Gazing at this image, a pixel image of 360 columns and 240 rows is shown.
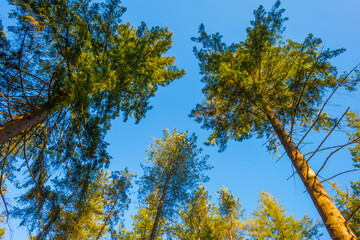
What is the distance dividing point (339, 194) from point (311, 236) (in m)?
3.23

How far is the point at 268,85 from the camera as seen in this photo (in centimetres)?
559

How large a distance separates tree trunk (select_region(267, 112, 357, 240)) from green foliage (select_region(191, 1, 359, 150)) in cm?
93

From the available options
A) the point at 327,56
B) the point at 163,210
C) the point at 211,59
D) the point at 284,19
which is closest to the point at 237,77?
the point at 211,59

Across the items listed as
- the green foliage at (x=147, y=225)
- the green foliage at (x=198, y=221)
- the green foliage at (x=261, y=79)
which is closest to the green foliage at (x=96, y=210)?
the green foliage at (x=147, y=225)

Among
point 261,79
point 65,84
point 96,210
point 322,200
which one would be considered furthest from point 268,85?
point 96,210

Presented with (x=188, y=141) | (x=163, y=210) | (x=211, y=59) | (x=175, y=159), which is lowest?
(x=163, y=210)

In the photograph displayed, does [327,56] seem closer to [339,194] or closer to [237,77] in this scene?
[237,77]

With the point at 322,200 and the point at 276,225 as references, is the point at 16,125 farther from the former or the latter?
the point at 276,225

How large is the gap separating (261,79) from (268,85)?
522 mm

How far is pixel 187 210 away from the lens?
10344 mm

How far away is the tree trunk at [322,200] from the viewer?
88.1 inches

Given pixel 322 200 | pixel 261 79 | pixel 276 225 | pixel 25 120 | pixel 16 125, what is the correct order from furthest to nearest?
pixel 276 225, pixel 261 79, pixel 25 120, pixel 16 125, pixel 322 200

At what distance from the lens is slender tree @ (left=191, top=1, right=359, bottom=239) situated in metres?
3.91

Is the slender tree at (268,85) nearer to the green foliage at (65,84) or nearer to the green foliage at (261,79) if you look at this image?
the green foliage at (261,79)
